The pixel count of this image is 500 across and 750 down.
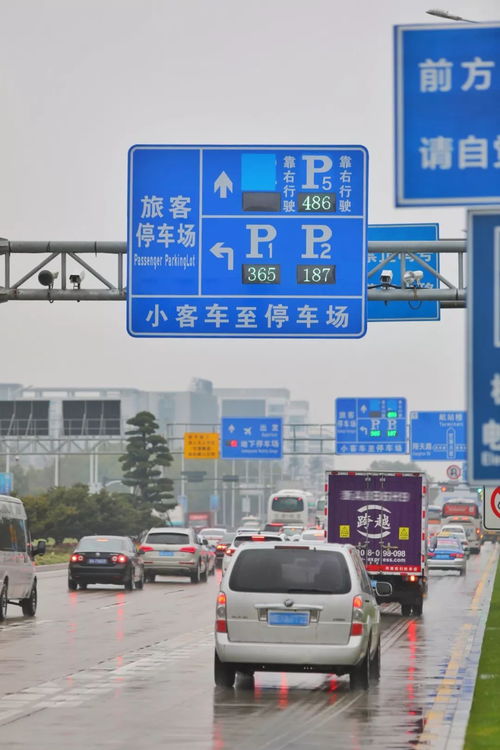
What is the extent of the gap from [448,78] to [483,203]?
0.80m

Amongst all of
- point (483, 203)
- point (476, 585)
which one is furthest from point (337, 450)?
point (483, 203)

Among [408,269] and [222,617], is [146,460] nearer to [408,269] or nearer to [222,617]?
[408,269]

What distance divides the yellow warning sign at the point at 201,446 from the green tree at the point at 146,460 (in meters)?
1.78

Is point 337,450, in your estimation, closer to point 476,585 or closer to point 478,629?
point 476,585

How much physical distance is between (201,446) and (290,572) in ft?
315

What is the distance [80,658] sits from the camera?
2538cm

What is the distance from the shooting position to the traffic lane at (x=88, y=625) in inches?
957

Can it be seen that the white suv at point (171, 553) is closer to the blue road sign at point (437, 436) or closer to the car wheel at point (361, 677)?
the blue road sign at point (437, 436)

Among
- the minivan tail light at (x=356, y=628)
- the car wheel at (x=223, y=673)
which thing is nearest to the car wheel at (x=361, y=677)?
the minivan tail light at (x=356, y=628)

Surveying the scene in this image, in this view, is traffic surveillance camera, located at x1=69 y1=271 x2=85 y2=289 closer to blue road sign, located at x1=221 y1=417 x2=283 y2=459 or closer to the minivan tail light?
the minivan tail light

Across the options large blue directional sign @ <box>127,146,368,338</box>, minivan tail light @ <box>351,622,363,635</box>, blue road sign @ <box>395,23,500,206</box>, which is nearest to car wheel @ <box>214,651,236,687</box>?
minivan tail light @ <box>351,622,363,635</box>

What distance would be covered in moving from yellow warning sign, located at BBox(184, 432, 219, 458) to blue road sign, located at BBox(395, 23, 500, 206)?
105 metres

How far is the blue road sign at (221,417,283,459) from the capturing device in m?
98.6

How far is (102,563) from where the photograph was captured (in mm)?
48531
